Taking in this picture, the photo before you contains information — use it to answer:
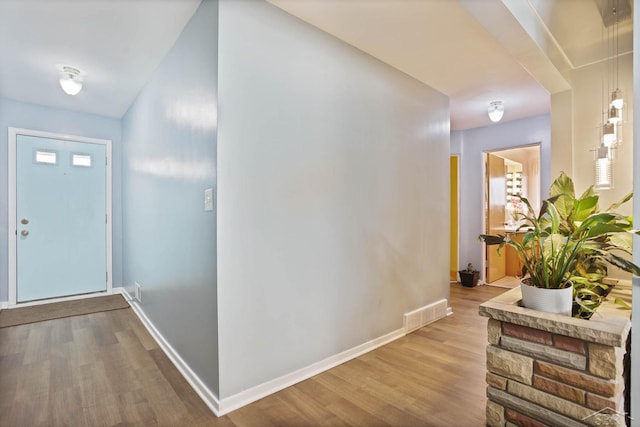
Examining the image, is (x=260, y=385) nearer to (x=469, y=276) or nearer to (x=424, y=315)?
(x=424, y=315)

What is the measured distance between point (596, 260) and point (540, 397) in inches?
37.4

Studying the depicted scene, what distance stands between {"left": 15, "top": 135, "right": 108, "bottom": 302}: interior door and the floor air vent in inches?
Answer: 164

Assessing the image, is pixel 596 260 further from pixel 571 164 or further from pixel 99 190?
pixel 99 190

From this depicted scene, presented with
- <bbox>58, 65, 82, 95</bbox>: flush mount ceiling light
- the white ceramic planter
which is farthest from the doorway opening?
<bbox>58, 65, 82, 95</bbox>: flush mount ceiling light

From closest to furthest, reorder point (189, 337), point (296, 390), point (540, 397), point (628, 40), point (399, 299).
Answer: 1. point (540, 397)
2. point (296, 390)
3. point (189, 337)
4. point (628, 40)
5. point (399, 299)

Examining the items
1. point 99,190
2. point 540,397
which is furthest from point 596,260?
point 99,190

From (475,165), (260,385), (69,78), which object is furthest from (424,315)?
(69,78)

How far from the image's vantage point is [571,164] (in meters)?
2.81

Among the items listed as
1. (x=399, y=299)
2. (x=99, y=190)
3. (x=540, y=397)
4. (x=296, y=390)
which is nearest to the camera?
(x=540, y=397)

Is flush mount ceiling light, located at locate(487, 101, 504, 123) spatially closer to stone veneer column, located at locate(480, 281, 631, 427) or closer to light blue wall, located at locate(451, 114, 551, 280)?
light blue wall, located at locate(451, 114, 551, 280)

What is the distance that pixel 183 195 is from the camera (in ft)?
7.62

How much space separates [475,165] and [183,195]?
465 centimetres

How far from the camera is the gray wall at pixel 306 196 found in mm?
1894

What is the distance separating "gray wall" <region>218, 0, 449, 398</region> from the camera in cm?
189
